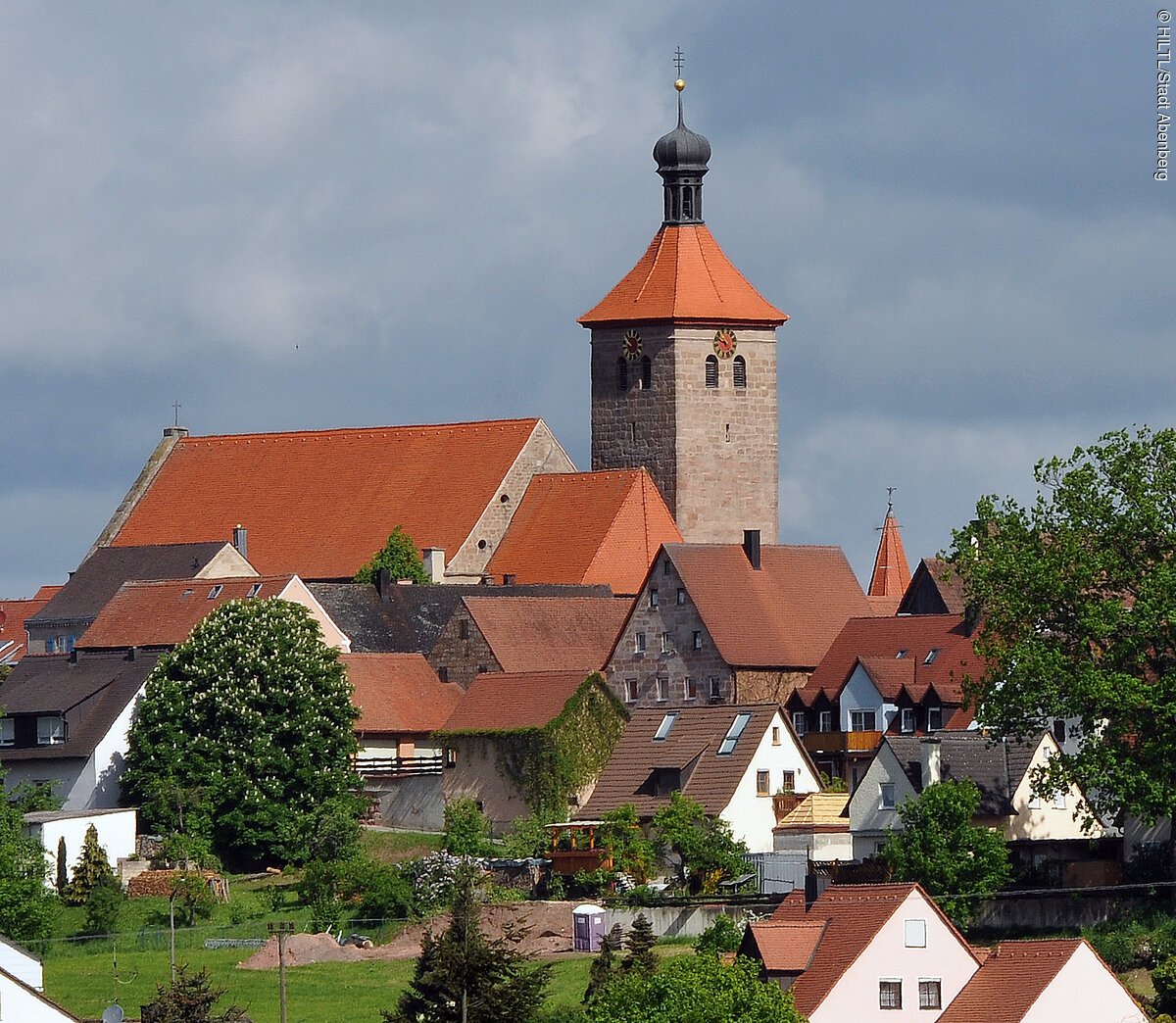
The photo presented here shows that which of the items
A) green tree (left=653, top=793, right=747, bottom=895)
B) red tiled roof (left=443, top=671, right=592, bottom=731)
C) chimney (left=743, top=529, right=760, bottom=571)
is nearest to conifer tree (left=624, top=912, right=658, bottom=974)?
green tree (left=653, top=793, right=747, bottom=895)

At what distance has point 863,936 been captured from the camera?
60.1 metres

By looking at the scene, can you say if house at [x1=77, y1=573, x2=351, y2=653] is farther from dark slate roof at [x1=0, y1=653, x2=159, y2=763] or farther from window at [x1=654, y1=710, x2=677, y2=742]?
window at [x1=654, y1=710, x2=677, y2=742]

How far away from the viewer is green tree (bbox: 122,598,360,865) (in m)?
80.9

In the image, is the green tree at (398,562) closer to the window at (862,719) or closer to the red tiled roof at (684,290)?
the red tiled roof at (684,290)

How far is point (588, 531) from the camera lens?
10525 cm

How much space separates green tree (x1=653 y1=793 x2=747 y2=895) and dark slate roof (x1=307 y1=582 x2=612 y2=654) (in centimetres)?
2051

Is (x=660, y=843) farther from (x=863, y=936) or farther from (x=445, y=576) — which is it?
(x=445, y=576)

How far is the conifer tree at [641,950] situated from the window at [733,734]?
1447 cm

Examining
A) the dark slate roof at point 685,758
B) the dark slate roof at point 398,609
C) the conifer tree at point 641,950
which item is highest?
the dark slate roof at point 398,609

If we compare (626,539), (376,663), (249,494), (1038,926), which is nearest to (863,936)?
(1038,926)

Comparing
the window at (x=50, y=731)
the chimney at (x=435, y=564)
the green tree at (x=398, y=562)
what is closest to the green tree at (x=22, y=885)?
the window at (x=50, y=731)

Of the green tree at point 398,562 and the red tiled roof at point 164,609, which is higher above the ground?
the green tree at point 398,562

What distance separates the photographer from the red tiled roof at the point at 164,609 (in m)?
93.8

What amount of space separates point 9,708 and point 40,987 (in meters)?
24.2
